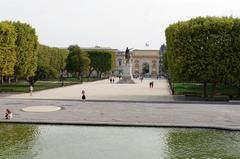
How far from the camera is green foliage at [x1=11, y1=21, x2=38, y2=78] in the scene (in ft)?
176

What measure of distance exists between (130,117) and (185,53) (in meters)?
16.4

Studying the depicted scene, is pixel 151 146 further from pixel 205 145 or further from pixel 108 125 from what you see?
pixel 108 125

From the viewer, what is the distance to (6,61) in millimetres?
48750

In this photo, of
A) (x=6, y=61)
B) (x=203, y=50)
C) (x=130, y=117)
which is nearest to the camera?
(x=130, y=117)

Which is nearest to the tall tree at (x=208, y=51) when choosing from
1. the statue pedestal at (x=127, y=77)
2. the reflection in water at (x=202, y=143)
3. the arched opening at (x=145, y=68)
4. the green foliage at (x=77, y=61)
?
the reflection in water at (x=202, y=143)

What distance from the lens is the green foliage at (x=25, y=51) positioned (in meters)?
53.8

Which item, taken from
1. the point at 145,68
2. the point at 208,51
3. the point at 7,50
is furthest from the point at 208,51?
the point at 145,68

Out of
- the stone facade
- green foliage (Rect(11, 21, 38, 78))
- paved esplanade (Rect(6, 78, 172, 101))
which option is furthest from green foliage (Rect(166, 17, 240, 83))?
the stone facade

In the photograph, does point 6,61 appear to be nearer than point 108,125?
No

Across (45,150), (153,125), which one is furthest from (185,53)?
(45,150)

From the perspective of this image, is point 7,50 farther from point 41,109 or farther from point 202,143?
point 202,143

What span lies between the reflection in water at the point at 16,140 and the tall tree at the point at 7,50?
2800 cm

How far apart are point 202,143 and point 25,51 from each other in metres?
41.4

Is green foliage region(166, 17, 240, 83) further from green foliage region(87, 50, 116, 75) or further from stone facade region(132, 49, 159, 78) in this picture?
stone facade region(132, 49, 159, 78)
